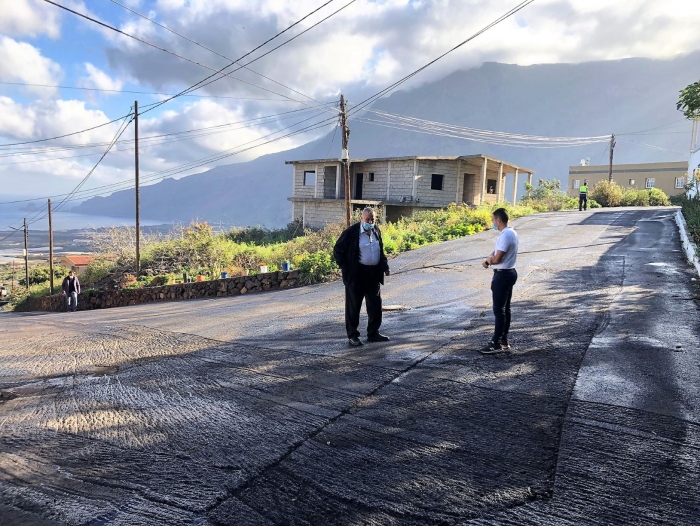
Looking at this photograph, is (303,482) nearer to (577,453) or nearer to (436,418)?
(436,418)

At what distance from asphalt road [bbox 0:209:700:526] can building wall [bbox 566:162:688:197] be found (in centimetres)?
6125

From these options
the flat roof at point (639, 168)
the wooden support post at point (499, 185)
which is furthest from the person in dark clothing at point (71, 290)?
the flat roof at point (639, 168)

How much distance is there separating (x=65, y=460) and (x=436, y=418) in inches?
108

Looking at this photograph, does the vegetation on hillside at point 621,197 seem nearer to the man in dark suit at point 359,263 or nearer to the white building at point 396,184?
the white building at point 396,184

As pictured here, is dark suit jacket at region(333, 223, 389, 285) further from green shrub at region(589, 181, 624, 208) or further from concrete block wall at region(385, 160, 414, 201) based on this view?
green shrub at region(589, 181, 624, 208)

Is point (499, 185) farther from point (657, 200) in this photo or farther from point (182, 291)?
point (182, 291)

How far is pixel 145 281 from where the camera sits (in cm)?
2208

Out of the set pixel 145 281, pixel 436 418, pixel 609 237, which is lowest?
pixel 145 281

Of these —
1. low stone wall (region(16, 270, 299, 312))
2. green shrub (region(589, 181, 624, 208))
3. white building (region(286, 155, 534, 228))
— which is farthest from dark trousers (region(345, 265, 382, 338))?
green shrub (region(589, 181, 624, 208))

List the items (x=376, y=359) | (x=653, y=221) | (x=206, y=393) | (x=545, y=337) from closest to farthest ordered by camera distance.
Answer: (x=206, y=393) → (x=376, y=359) → (x=545, y=337) → (x=653, y=221)

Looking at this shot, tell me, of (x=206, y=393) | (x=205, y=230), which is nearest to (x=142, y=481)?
(x=206, y=393)

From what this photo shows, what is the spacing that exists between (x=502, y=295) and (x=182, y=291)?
14986 millimetres

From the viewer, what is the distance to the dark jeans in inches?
208

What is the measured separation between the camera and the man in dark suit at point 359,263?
5.84 m
